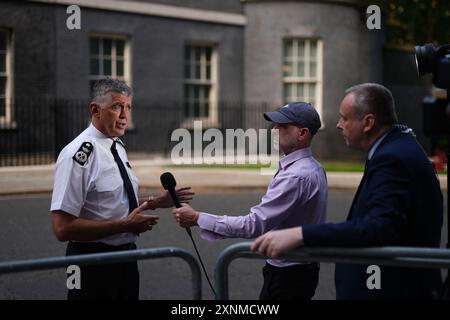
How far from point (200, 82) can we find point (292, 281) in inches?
668

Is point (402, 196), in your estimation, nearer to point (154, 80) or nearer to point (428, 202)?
point (428, 202)

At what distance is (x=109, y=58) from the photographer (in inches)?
736

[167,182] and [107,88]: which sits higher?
[107,88]

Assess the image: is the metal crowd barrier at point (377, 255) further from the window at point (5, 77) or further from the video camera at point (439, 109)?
the window at point (5, 77)

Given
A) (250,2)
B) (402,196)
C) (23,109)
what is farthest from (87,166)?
(250,2)

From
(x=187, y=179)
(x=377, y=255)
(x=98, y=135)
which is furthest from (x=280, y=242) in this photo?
(x=187, y=179)

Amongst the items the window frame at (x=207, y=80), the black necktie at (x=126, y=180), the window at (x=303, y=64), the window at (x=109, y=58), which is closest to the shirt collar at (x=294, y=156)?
the black necktie at (x=126, y=180)

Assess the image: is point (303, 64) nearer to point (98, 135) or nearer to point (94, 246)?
point (98, 135)

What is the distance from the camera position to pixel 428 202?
3.03 meters

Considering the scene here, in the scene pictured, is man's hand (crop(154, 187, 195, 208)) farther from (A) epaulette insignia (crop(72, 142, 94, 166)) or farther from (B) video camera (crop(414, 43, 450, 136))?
(B) video camera (crop(414, 43, 450, 136))

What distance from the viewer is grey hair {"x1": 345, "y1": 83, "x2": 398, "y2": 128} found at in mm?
3162

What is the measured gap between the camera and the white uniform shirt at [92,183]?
12.4 feet

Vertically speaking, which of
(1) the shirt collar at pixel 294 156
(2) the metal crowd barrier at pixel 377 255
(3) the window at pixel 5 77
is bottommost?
(2) the metal crowd barrier at pixel 377 255

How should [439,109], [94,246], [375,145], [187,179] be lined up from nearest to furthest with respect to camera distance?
[439,109] → [375,145] → [94,246] → [187,179]
